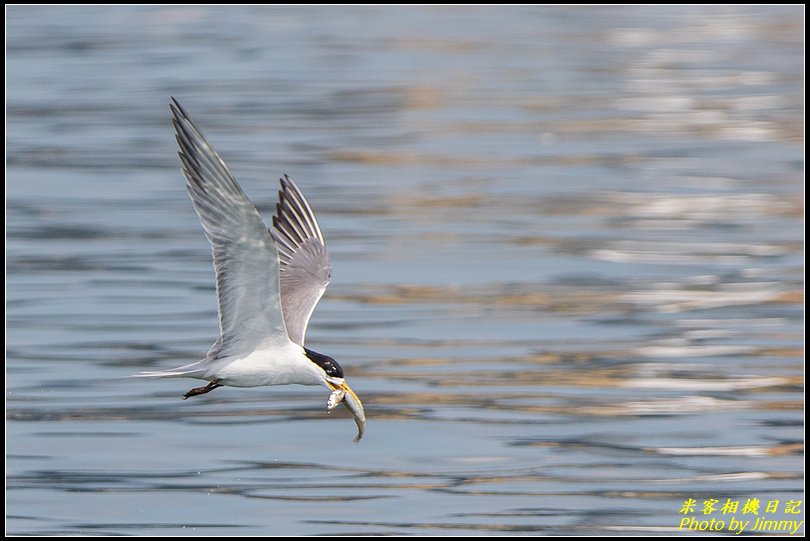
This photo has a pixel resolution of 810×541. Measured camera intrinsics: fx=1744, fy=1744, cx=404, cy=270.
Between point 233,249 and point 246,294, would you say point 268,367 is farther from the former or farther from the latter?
point 233,249

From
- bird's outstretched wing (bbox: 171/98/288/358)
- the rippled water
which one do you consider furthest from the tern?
the rippled water

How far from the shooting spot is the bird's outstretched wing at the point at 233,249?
8.30 m

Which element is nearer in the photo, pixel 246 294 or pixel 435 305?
pixel 246 294

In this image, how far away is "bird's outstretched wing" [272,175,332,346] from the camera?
10.4 metres

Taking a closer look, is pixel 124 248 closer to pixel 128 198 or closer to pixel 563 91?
pixel 128 198

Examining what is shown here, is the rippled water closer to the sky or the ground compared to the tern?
closer to the ground

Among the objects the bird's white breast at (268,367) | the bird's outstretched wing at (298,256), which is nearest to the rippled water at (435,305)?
the bird's outstretched wing at (298,256)

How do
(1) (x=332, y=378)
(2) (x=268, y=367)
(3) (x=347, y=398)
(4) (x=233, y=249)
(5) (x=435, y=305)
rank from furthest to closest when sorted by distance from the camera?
(5) (x=435, y=305) → (3) (x=347, y=398) → (1) (x=332, y=378) → (2) (x=268, y=367) → (4) (x=233, y=249)

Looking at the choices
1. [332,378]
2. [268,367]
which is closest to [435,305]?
[332,378]

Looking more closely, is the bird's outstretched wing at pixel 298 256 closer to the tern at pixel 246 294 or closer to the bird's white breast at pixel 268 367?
the tern at pixel 246 294

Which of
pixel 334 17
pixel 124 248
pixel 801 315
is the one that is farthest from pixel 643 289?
pixel 334 17

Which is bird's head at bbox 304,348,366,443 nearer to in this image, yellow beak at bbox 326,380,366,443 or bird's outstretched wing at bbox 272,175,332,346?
yellow beak at bbox 326,380,366,443

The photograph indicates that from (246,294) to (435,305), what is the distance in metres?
6.94

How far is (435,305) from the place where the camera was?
1571 cm
